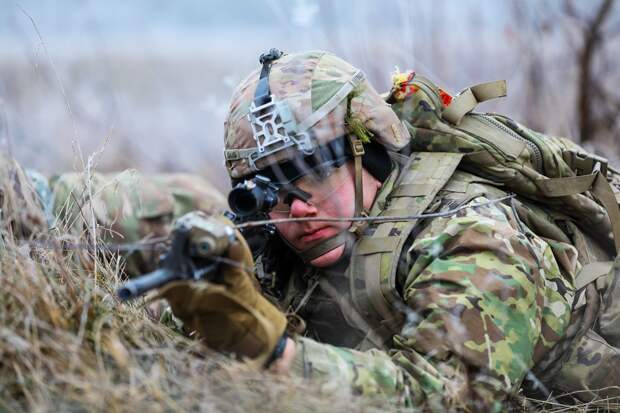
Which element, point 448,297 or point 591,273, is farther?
point 591,273

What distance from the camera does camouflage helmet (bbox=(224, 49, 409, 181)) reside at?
2.80m

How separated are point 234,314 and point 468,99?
1.46 metres

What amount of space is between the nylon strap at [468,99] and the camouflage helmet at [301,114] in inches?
8.0

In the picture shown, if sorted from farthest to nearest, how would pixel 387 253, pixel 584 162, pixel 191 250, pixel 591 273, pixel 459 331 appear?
pixel 584 162
pixel 591 273
pixel 387 253
pixel 459 331
pixel 191 250

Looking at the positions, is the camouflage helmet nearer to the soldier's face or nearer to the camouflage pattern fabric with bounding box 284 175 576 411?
the soldier's face

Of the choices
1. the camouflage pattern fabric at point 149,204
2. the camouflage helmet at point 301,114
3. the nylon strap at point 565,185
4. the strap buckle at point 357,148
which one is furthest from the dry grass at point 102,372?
the camouflage pattern fabric at point 149,204

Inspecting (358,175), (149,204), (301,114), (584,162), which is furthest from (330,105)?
(149,204)

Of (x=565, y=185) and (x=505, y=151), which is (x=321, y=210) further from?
(x=565, y=185)

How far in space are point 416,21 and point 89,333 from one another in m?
4.99

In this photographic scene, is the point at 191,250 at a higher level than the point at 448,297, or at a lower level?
higher

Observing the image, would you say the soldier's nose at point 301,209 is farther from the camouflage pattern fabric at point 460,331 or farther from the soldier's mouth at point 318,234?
the camouflage pattern fabric at point 460,331

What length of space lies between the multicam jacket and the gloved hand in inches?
5.7

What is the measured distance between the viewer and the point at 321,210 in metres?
2.85

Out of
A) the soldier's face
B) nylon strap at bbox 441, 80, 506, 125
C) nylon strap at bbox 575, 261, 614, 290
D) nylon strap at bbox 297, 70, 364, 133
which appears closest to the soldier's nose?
the soldier's face
